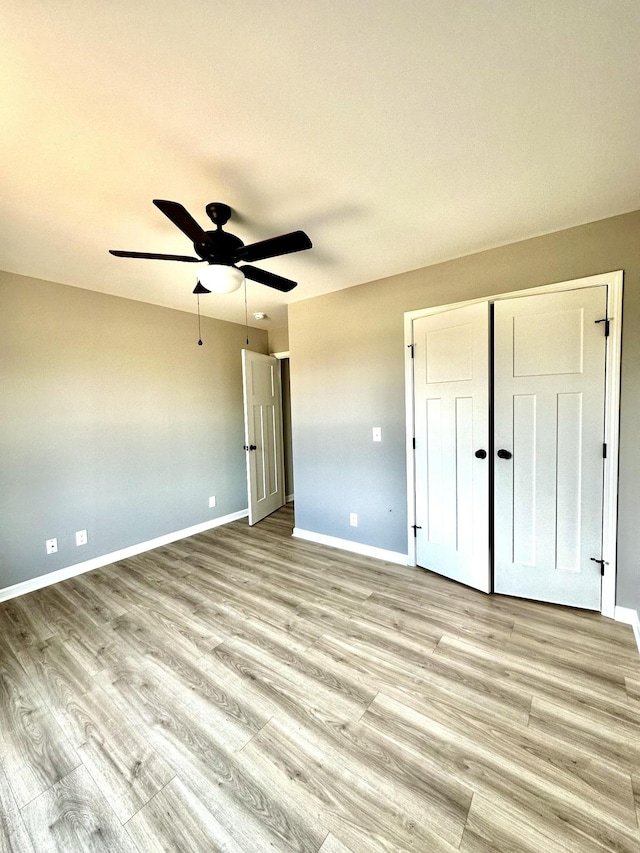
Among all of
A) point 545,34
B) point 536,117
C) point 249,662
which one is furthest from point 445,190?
point 249,662

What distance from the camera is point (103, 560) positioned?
3014 mm

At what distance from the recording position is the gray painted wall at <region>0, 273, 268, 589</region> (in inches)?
102

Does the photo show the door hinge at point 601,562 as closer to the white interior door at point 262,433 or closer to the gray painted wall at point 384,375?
the gray painted wall at point 384,375

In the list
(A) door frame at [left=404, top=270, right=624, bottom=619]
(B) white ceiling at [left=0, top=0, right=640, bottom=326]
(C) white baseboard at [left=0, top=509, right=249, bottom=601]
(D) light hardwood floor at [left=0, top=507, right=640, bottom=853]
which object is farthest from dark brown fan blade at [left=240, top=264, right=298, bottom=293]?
(C) white baseboard at [left=0, top=509, right=249, bottom=601]

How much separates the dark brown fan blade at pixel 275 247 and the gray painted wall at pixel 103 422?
6.71 feet

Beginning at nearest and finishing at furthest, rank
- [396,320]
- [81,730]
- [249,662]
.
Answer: [81,730] → [249,662] → [396,320]

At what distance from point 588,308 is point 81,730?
3.40 meters

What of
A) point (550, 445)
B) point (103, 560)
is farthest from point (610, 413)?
point (103, 560)

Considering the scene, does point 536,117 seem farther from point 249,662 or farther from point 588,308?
point 249,662

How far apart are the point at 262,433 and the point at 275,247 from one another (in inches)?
104

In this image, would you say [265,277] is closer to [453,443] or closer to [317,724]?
[453,443]

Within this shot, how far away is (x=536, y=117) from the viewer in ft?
4.19

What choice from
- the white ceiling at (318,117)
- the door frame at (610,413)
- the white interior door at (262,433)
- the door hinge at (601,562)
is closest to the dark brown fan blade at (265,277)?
the white ceiling at (318,117)

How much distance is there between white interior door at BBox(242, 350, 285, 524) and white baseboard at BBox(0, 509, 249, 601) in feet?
1.60
